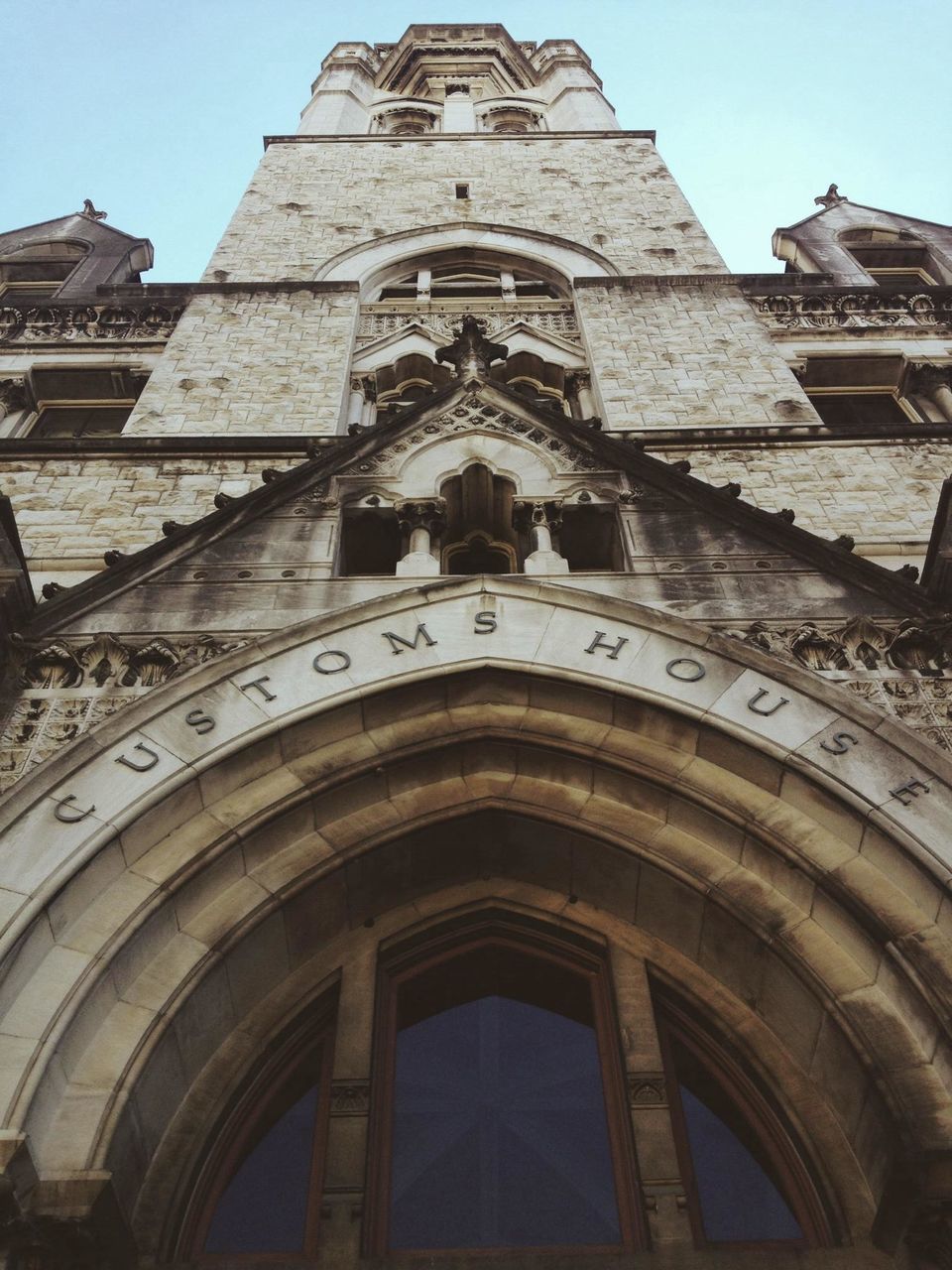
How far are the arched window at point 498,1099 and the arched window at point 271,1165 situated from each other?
0.38m

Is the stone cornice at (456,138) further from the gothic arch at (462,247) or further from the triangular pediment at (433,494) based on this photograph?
the triangular pediment at (433,494)

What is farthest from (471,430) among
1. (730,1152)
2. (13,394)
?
(13,394)

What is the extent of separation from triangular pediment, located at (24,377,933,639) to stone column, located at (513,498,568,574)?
0.14m

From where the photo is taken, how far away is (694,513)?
1050 cm

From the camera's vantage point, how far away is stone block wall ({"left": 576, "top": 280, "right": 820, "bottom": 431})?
14.7 metres

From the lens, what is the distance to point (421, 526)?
10711 mm

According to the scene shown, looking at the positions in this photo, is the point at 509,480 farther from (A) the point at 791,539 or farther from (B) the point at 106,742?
(B) the point at 106,742

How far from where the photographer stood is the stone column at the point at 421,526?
10.2m

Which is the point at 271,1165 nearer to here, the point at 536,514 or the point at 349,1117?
the point at 349,1117

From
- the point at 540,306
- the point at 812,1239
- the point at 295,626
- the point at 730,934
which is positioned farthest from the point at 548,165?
the point at 812,1239

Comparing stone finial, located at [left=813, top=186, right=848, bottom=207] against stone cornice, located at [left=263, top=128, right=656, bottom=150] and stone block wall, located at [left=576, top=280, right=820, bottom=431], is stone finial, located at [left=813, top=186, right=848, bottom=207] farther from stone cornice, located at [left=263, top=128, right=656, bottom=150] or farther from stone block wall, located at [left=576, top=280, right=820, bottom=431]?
stone block wall, located at [left=576, top=280, right=820, bottom=431]

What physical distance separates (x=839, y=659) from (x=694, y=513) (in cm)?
247

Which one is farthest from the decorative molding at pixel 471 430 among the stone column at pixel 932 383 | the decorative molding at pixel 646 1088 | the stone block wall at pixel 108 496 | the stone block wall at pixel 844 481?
the stone column at pixel 932 383

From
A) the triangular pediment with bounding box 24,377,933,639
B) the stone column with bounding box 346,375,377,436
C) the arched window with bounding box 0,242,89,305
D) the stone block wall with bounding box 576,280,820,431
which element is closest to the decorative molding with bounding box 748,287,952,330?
the stone block wall with bounding box 576,280,820,431
